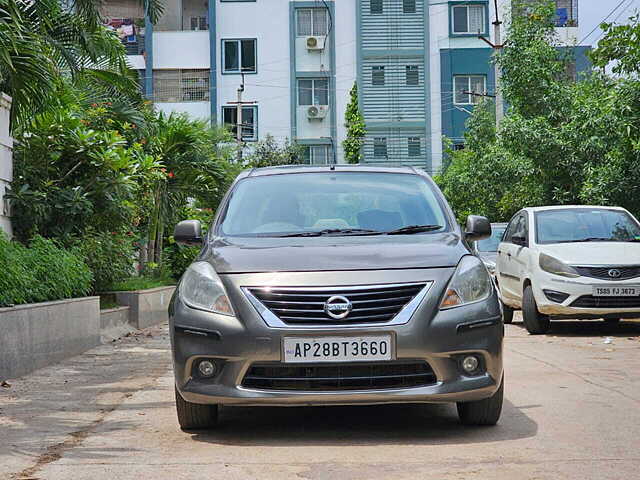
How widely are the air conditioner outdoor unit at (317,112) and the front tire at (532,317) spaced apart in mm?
34394

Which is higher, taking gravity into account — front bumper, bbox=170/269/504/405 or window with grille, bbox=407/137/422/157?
window with grille, bbox=407/137/422/157

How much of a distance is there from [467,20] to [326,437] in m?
44.8

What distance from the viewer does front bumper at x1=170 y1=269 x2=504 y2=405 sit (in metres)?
6.54

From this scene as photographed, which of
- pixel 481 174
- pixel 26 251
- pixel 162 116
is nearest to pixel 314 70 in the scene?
pixel 481 174

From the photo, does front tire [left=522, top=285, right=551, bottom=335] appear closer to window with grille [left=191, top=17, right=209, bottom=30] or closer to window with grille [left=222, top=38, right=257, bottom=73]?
window with grille [left=222, top=38, right=257, bottom=73]

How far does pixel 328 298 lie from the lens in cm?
659

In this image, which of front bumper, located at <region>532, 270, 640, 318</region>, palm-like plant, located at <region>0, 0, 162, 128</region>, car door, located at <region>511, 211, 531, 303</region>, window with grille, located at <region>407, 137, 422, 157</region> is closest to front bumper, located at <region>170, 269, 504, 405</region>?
palm-like plant, located at <region>0, 0, 162, 128</region>

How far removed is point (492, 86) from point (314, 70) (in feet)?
24.4

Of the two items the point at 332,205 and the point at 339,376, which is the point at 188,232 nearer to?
the point at 332,205

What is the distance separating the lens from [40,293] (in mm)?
12094

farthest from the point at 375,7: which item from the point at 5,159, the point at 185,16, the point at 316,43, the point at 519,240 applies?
the point at 5,159

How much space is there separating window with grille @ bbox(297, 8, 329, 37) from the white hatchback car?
111 ft

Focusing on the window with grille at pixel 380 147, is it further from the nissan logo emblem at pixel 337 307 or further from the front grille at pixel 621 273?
the nissan logo emblem at pixel 337 307

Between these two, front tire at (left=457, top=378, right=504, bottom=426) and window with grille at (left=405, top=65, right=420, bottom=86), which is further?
window with grille at (left=405, top=65, right=420, bottom=86)
